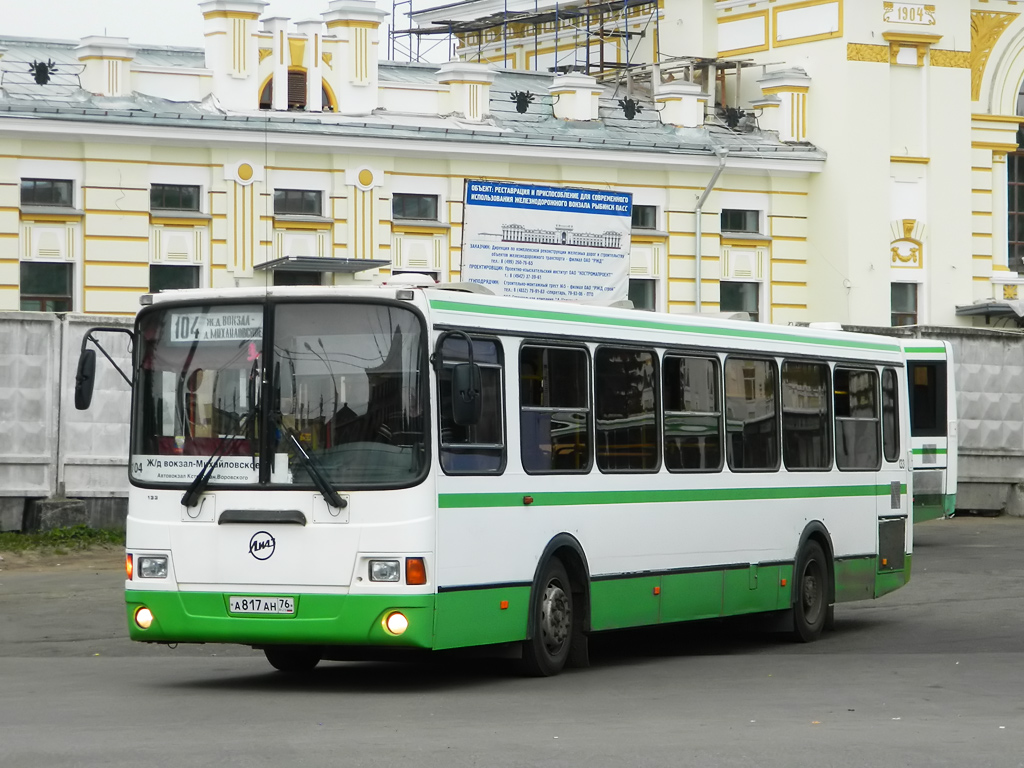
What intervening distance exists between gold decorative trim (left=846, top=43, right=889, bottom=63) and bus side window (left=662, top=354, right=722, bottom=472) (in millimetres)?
28159

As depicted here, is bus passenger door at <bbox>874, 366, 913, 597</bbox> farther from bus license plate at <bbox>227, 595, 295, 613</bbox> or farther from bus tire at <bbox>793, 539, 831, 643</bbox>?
bus license plate at <bbox>227, 595, 295, 613</bbox>

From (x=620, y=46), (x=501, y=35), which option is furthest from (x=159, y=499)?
(x=501, y=35)

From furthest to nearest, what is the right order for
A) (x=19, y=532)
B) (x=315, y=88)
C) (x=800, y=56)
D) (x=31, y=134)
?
(x=800, y=56) < (x=315, y=88) < (x=31, y=134) < (x=19, y=532)

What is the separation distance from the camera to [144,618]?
11.9 m

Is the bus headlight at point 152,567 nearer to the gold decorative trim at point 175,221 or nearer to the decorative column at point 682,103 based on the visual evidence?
the gold decorative trim at point 175,221

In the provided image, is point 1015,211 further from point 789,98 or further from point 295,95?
point 295,95

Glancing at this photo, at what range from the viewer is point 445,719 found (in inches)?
410

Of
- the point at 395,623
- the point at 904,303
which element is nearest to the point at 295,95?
the point at 904,303

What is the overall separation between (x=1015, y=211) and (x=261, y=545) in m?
36.8

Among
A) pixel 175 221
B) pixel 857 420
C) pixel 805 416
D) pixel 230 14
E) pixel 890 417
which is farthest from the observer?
pixel 230 14

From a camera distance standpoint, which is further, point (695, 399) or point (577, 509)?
point (695, 399)

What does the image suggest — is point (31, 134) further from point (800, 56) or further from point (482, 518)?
point (482, 518)

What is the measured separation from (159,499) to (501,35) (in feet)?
138

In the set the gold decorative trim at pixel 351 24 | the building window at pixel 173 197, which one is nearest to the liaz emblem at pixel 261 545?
the building window at pixel 173 197
